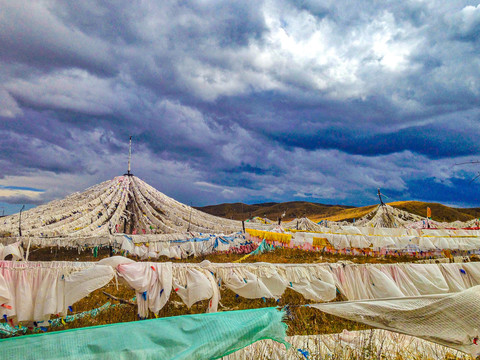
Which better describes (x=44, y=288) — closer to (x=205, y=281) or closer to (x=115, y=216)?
(x=205, y=281)

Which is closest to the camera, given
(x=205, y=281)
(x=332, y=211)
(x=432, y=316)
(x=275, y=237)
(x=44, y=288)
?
(x=432, y=316)

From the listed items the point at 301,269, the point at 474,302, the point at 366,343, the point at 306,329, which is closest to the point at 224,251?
the point at 301,269

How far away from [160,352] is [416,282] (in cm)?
782

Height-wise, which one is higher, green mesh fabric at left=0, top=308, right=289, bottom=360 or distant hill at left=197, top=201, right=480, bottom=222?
distant hill at left=197, top=201, right=480, bottom=222

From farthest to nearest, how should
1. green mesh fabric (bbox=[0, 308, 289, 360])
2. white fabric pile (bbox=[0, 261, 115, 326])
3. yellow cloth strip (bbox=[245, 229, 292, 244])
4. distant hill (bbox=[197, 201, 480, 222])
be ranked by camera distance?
distant hill (bbox=[197, 201, 480, 222]) < yellow cloth strip (bbox=[245, 229, 292, 244]) < white fabric pile (bbox=[0, 261, 115, 326]) < green mesh fabric (bbox=[0, 308, 289, 360])

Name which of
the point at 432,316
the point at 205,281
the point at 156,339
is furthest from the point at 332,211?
the point at 156,339

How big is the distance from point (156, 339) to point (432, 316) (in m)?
3.38

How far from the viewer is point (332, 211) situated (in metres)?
69.9

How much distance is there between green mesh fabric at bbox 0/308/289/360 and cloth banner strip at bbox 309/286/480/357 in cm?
145

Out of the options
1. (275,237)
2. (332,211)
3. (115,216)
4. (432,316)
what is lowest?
Result: (432,316)

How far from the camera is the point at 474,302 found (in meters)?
3.55

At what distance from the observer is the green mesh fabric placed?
8.27 ft

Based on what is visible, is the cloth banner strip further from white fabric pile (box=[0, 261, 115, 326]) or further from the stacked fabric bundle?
white fabric pile (box=[0, 261, 115, 326])

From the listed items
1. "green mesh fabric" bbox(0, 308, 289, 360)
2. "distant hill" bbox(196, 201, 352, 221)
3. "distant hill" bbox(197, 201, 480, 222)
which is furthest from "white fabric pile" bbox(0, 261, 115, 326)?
"distant hill" bbox(196, 201, 352, 221)
